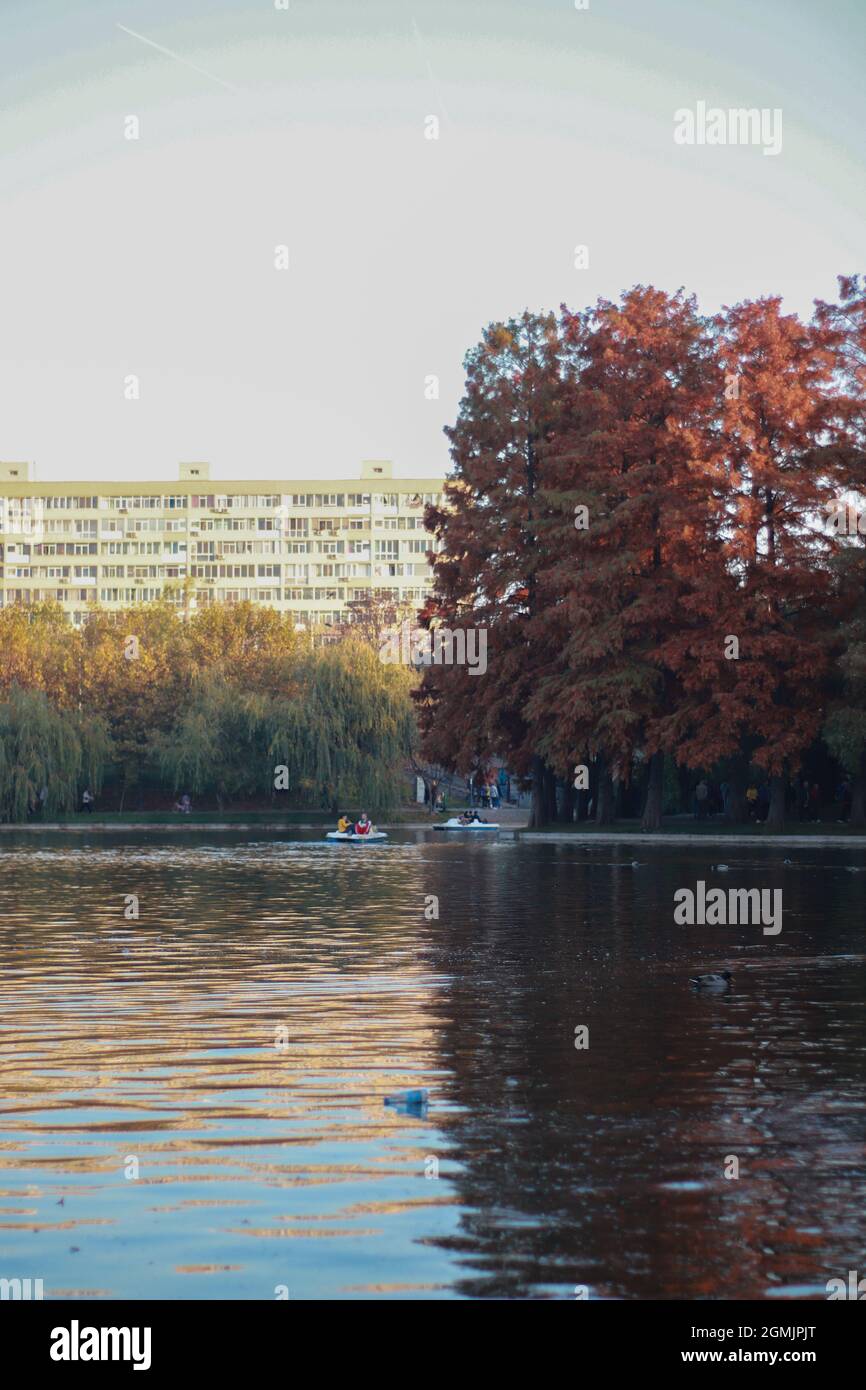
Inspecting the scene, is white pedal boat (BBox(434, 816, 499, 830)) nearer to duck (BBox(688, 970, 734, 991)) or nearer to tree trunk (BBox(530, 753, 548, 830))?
tree trunk (BBox(530, 753, 548, 830))

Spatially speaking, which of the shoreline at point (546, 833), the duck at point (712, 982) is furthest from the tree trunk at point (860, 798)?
the duck at point (712, 982)

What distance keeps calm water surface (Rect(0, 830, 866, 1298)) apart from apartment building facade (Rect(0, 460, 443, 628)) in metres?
152

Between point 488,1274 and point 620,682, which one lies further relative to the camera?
point 620,682

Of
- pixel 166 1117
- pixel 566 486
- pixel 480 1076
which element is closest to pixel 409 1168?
pixel 166 1117

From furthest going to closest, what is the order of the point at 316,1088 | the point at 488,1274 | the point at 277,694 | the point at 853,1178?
1. the point at 277,694
2. the point at 316,1088
3. the point at 853,1178
4. the point at 488,1274

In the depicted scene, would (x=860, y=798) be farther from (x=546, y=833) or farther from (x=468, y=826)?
(x=468, y=826)

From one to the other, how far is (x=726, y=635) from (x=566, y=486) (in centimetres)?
926

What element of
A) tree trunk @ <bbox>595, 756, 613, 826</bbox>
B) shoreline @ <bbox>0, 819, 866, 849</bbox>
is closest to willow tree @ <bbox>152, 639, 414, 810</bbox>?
shoreline @ <bbox>0, 819, 866, 849</bbox>

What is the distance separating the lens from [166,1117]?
11820 millimetres

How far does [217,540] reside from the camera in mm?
177500

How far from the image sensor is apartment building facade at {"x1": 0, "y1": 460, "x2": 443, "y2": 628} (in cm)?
17675

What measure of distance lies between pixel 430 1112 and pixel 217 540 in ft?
550

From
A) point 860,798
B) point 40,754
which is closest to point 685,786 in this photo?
point 860,798
